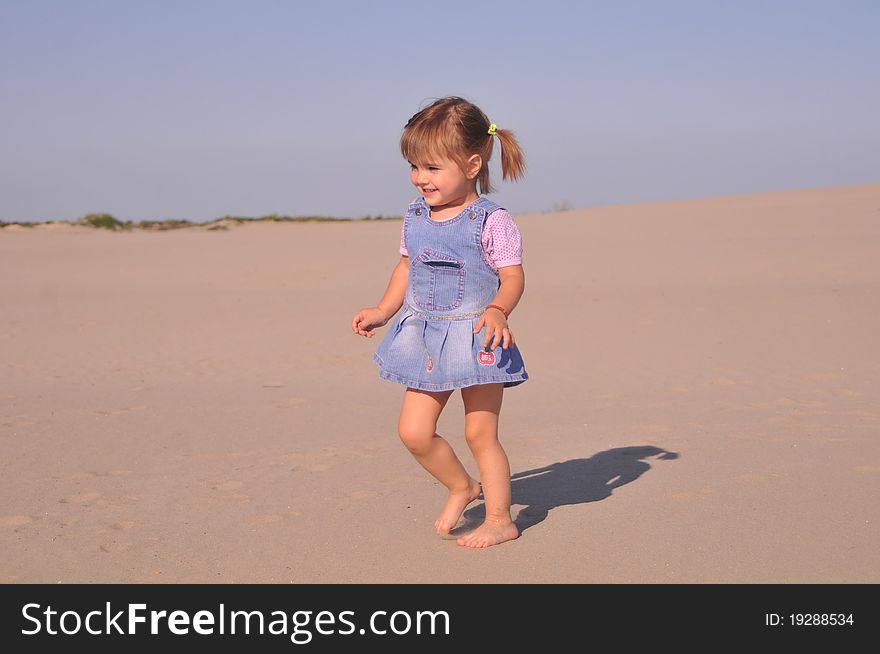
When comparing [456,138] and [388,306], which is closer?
[456,138]

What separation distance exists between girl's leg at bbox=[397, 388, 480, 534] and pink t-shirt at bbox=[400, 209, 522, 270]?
48 centimetres

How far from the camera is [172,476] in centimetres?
442

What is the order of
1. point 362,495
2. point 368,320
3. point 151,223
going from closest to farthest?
1. point 368,320
2. point 362,495
3. point 151,223

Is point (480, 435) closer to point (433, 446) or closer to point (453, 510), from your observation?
point (433, 446)

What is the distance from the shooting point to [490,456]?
11.8 ft

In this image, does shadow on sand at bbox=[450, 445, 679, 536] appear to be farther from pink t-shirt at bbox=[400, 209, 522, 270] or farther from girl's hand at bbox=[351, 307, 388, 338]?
pink t-shirt at bbox=[400, 209, 522, 270]

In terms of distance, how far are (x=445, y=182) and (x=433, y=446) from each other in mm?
877

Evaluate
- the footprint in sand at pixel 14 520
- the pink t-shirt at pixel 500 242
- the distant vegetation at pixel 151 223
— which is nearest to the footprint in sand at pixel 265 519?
the footprint in sand at pixel 14 520

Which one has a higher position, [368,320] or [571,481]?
[368,320]

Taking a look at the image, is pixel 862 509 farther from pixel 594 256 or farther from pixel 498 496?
pixel 594 256

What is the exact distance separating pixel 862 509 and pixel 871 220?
11486mm

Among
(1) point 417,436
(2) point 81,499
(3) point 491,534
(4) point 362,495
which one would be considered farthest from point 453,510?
(2) point 81,499

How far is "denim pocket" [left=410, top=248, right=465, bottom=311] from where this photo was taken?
3451mm

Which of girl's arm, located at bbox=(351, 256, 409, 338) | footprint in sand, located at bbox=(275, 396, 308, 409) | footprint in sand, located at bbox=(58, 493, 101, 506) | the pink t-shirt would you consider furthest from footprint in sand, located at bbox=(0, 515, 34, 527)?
footprint in sand, located at bbox=(275, 396, 308, 409)
